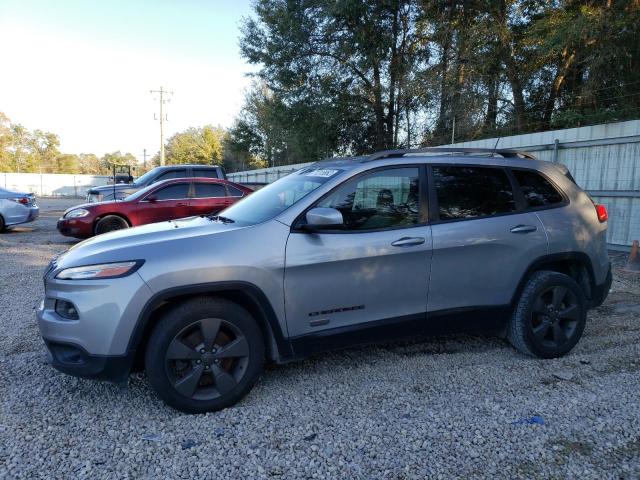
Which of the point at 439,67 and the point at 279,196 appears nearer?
the point at 279,196

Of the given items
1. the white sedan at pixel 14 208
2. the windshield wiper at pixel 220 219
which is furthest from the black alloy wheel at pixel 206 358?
the white sedan at pixel 14 208

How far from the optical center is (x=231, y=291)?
301 cm

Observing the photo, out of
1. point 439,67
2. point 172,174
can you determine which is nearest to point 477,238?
point 172,174

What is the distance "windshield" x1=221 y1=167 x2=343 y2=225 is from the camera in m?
3.37

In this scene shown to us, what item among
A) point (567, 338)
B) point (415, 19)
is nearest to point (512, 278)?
point (567, 338)

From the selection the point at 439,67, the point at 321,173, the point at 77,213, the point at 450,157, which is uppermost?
the point at 439,67

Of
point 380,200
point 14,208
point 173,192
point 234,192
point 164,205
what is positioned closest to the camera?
point 380,200

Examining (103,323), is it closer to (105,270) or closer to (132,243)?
(105,270)

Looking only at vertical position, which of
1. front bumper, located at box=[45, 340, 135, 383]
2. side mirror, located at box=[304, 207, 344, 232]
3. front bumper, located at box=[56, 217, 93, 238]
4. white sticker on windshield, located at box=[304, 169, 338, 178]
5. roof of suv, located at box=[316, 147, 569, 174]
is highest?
roof of suv, located at box=[316, 147, 569, 174]

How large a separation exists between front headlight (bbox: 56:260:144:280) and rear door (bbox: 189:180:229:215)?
6.95m

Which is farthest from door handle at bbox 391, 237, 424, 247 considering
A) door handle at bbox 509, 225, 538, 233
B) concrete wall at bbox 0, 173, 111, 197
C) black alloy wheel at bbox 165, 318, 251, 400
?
concrete wall at bbox 0, 173, 111, 197

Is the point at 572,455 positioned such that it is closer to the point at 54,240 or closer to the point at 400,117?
the point at 54,240

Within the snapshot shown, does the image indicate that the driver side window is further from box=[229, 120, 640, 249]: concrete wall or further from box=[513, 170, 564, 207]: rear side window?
box=[229, 120, 640, 249]: concrete wall

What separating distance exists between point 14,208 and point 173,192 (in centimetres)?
526
